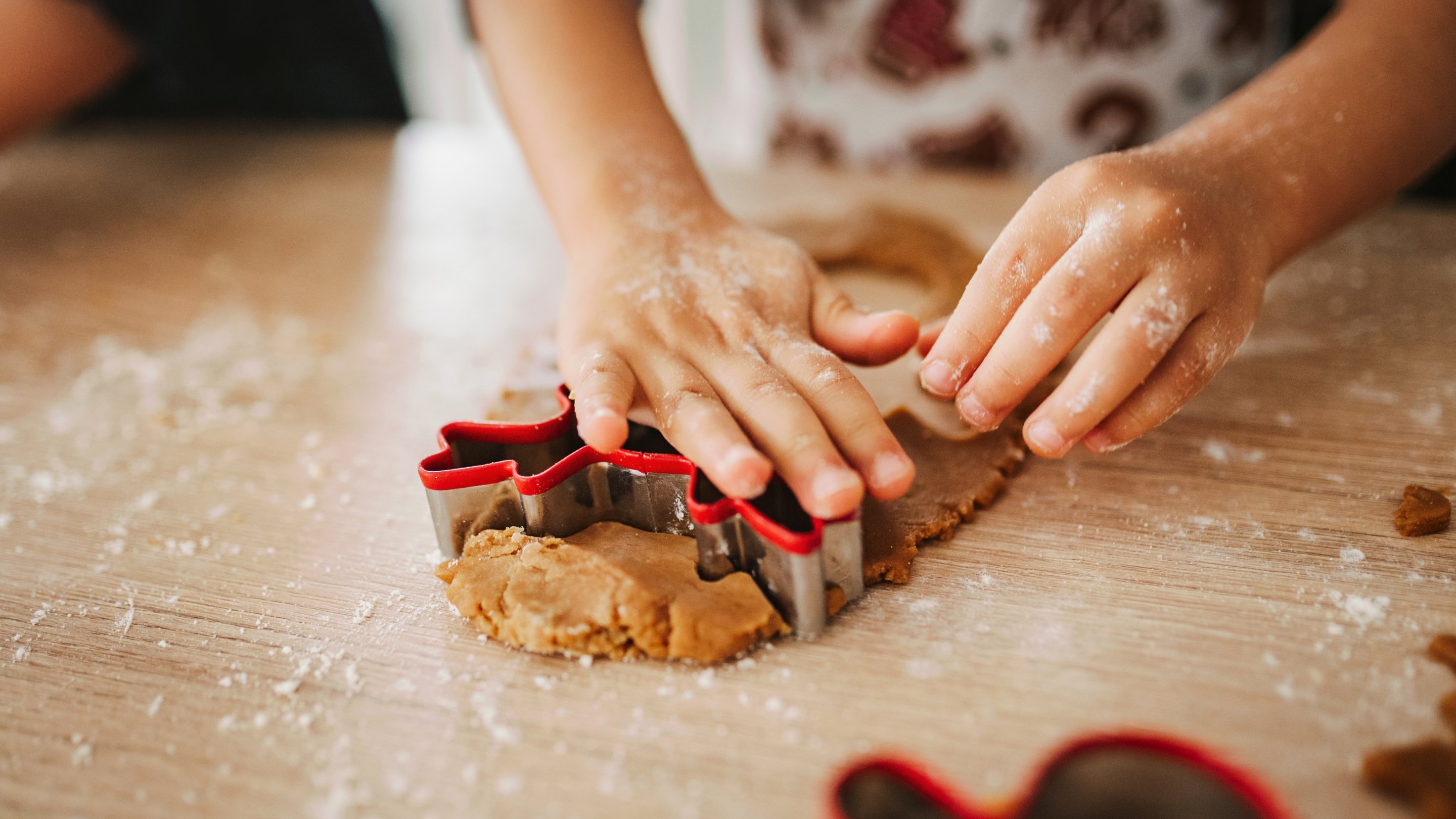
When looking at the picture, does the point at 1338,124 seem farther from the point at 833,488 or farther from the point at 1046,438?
the point at 833,488

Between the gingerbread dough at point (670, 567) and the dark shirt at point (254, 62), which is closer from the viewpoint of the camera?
the gingerbread dough at point (670, 567)

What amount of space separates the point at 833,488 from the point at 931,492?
0.17 metres

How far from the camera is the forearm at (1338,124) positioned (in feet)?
2.33

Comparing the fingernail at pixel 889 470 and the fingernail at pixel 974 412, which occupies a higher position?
the fingernail at pixel 974 412

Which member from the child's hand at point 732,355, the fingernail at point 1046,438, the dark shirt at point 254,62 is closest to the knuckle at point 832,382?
the child's hand at point 732,355

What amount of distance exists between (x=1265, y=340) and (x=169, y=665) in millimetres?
984

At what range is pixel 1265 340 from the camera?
0.87m

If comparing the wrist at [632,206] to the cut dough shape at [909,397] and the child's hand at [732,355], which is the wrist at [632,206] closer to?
the child's hand at [732,355]

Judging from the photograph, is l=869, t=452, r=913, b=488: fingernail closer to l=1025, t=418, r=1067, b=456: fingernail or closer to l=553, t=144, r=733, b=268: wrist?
l=1025, t=418, r=1067, b=456: fingernail

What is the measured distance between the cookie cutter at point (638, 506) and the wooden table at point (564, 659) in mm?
38

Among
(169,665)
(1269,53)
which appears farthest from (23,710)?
(1269,53)

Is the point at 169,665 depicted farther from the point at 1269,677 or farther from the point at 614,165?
the point at 1269,677

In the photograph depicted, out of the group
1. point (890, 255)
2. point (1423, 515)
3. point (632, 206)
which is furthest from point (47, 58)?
point (1423, 515)

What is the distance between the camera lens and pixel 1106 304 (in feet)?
2.00
